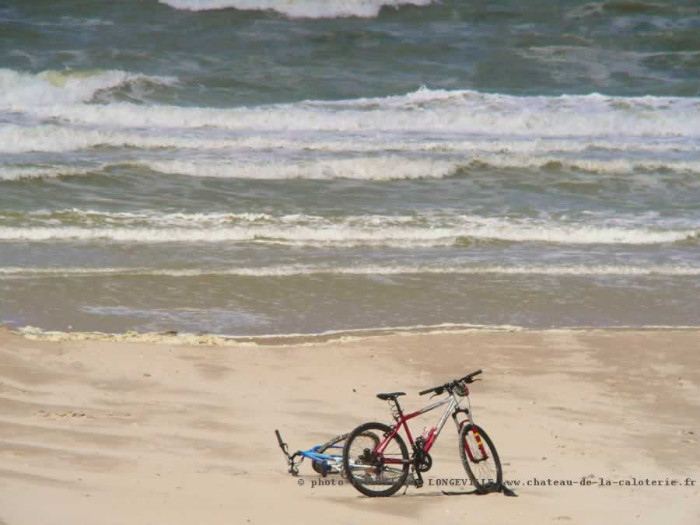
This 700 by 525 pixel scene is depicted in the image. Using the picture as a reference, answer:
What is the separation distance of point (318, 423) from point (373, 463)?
4.30 feet

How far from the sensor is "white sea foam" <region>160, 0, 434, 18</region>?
2995 cm

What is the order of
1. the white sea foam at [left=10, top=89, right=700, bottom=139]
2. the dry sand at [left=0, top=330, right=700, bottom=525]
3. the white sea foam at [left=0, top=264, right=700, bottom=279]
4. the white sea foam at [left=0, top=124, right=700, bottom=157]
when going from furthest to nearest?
the white sea foam at [left=10, top=89, right=700, bottom=139] → the white sea foam at [left=0, top=124, right=700, bottom=157] → the white sea foam at [left=0, top=264, right=700, bottom=279] → the dry sand at [left=0, top=330, right=700, bottom=525]

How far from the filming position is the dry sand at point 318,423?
17.4 feet

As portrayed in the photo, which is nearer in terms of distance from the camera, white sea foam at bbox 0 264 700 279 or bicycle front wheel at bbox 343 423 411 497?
bicycle front wheel at bbox 343 423 411 497

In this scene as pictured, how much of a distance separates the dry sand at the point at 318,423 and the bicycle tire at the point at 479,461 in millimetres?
85

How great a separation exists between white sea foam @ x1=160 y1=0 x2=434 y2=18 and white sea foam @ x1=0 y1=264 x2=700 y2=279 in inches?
771

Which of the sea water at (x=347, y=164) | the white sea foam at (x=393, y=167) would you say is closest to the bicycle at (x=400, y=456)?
the sea water at (x=347, y=164)

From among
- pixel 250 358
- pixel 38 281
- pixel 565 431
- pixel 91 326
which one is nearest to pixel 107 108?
pixel 38 281

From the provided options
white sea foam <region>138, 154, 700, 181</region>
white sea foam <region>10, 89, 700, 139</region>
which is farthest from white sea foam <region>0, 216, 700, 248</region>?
white sea foam <region>10, 89, 700, 139</region>

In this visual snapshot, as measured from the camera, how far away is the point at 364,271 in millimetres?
11141

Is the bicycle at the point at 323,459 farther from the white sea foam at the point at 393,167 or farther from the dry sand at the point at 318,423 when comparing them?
the white sea foam at the point at 393,167

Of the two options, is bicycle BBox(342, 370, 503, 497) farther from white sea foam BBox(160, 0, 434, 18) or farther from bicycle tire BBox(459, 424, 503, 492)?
white sea foam BBox(160, 0, 434, 18)

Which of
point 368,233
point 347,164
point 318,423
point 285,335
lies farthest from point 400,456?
point 347,164

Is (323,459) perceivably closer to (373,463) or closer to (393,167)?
(373,463)
